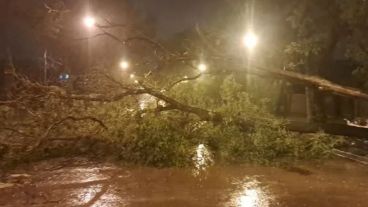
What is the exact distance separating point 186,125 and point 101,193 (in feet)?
11.3

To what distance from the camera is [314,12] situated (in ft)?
45.5

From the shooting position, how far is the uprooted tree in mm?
9133

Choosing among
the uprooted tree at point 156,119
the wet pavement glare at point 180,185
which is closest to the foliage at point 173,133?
the uprooted tree at point 156,119

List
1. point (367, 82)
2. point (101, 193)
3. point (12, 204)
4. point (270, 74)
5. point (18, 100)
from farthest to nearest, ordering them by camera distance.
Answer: point (367, 82)
point (270, 74)
point (18, 100)
point (101, 193)
point (12, 204)

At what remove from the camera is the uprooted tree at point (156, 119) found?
9.13 m

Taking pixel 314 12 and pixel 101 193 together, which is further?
pixel 314 12

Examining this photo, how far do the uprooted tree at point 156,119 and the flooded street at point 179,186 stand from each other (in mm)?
546

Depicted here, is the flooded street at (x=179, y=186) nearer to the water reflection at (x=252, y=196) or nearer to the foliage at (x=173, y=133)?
the water reflection at (x=252, y=196)

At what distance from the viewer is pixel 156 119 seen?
9500 millimetres

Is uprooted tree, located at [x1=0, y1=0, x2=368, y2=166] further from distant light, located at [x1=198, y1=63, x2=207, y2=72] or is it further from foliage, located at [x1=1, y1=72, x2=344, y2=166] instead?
distant light, located at [x1=198, y1=63, x2=207, y2=72]

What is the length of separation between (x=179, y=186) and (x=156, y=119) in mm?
2403

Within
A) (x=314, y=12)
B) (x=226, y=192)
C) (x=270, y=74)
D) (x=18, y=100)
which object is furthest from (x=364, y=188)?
(x=314, y=12)

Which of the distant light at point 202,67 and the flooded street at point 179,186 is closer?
the flooded street at point 179,186

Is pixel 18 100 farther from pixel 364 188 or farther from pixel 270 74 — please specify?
pixel 364 188
